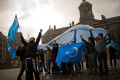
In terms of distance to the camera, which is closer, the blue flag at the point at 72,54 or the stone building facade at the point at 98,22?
the blue flag at the point at 72,54

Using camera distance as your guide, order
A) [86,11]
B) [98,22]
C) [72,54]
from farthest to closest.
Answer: [86,11] < [98,22] < [72,54]

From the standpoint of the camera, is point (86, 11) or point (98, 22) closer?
point (98, 22)

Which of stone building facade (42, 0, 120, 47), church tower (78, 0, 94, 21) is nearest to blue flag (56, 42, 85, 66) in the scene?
stone building facade (42, 0, 120, 47)

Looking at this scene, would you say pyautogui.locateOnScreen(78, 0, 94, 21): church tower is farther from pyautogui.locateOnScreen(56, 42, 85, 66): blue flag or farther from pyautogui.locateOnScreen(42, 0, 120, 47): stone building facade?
pyautogui.locateOnScreen(56, 42, 85, 66): blue flag

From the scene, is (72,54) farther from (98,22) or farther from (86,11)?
(86,11)

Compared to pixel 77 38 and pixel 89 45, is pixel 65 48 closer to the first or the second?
pixel 89 45

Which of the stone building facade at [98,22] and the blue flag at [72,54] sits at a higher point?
the stone building facade at [98,22]

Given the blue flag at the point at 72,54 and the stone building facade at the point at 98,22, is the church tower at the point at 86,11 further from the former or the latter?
the blue flag at the point at 72,54


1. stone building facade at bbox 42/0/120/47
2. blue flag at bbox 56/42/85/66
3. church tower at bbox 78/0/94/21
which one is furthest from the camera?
church tower at bbox 78/0/94/21

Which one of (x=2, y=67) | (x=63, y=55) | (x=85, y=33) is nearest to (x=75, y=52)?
(x=63, y=55)

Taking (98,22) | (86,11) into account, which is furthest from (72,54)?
(86,11)

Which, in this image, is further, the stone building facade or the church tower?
the church tower

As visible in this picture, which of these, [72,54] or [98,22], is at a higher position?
[98,22]

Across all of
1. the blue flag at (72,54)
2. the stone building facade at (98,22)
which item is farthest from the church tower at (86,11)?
the blue flag at (72,54)
